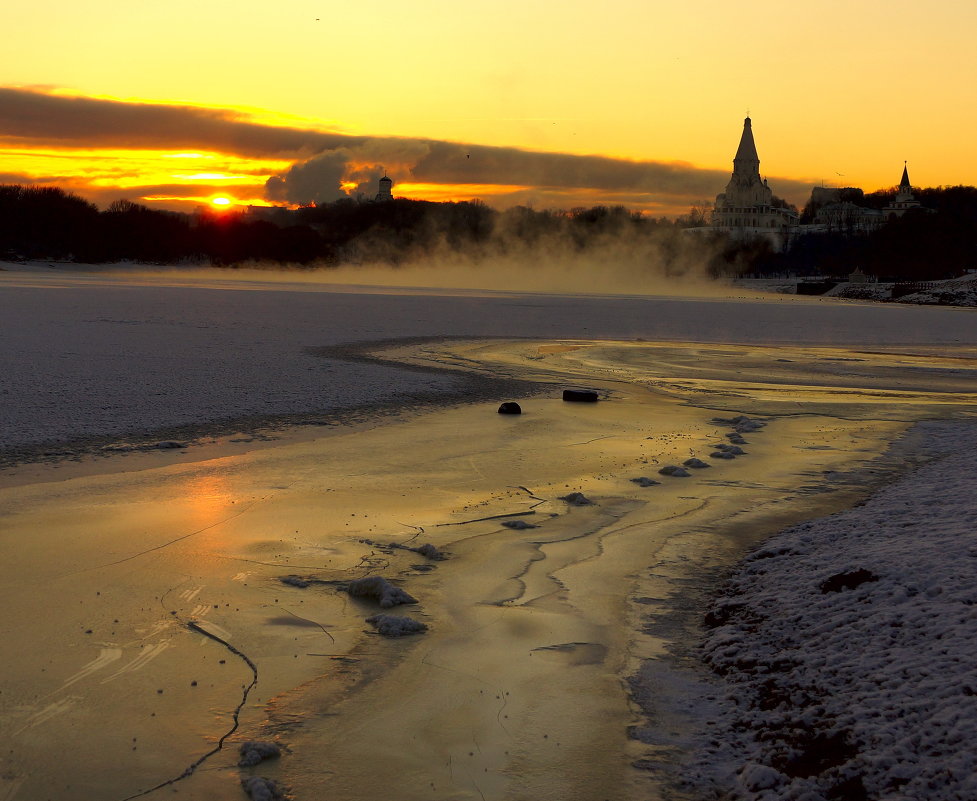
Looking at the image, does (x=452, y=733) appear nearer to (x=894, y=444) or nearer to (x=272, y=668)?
(x=272, y=668)

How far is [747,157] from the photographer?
187500mm

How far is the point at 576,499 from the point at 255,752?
217 inches

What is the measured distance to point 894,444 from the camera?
1302 centimetres

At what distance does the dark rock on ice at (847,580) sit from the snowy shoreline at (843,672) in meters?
0.01

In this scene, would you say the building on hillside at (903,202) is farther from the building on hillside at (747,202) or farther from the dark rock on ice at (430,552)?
the dark rock on ice at (430,552)

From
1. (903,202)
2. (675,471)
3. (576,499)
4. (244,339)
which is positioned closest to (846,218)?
(903,202)

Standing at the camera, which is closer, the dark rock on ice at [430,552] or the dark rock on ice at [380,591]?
the dark rock on ice at [380,591]

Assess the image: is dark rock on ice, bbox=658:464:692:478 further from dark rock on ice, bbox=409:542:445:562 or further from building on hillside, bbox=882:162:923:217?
building on hillside, bbox=882:162:923:217

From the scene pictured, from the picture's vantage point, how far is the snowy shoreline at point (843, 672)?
170 inches

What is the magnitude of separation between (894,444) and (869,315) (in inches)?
1588

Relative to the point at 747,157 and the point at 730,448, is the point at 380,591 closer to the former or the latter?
the point at 730,448

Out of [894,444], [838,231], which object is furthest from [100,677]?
[838,231]

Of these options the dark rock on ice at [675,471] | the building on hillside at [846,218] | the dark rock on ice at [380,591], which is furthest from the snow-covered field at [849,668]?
the building on hillside at [846,218]

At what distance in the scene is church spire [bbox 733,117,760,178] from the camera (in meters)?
186
